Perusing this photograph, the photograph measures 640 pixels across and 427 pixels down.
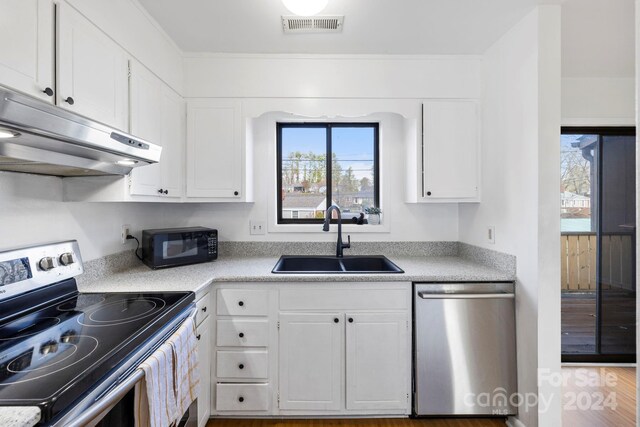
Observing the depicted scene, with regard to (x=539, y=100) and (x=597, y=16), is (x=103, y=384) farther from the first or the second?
(x=597, y=16)

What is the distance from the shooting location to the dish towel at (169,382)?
1005 millimetres

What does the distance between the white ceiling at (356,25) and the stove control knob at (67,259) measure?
141 centimetres

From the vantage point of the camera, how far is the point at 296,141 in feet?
8.74

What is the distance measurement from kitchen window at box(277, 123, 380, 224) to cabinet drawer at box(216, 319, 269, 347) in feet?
3.40

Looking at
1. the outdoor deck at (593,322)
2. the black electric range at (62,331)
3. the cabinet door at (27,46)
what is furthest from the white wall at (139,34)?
the outdoor deck at (593,322)

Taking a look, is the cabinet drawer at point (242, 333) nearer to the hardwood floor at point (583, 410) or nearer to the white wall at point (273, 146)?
the hardwood floor at point (583, 410)

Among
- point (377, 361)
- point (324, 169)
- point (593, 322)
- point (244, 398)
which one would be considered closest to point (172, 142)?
point (324, 169)

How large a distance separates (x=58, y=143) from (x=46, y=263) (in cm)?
61

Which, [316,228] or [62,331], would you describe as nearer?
[62,331]

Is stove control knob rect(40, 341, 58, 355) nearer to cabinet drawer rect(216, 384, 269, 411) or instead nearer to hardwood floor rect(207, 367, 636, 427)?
cabinet drawer rect(216, 384, 269, 411)

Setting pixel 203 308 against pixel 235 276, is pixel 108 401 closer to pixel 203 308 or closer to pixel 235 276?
pixel 203 308

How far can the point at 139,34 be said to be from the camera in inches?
66.3

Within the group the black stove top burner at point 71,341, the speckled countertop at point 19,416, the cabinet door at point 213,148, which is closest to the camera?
the speckled countertop at point 19,416

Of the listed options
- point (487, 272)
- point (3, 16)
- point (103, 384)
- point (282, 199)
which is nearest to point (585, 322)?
point (487, 272)
